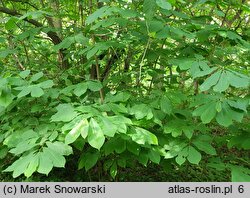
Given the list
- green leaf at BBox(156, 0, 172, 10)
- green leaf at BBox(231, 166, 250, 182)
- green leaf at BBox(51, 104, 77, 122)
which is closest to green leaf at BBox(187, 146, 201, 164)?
green leaf at BBox(231, 166, 250, 182)

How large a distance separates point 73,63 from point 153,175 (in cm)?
163

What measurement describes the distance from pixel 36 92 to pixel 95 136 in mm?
572

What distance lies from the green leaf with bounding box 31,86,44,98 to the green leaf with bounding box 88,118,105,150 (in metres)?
0.47

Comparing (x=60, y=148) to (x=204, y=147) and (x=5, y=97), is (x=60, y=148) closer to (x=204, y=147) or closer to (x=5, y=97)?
(x=5, y=97)

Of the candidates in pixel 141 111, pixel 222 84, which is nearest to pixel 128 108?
pixel 141 111

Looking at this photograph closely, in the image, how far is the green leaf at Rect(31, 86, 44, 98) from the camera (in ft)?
6.05

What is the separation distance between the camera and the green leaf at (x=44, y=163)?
5.03ft

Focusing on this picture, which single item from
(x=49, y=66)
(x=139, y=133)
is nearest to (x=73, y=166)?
(x=49, y=66)

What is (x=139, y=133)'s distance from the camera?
5.99ft

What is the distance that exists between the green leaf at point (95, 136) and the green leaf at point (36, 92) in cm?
47

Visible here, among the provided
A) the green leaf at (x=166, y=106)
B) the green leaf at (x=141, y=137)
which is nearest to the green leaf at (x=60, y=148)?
the green leaf at (x=141, y=137)

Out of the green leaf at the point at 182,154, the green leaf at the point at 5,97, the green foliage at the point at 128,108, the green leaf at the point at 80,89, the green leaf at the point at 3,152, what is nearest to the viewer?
the green foliage at the point at 128,108

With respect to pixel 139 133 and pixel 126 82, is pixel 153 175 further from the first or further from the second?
pixel 139 133

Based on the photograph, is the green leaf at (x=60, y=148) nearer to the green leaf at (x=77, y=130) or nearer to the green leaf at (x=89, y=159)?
the green leaf at (x=77, y=130)
